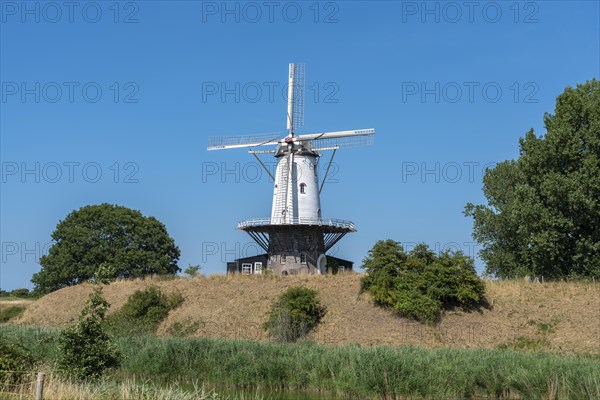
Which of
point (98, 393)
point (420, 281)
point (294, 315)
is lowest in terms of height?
point (98, 393)

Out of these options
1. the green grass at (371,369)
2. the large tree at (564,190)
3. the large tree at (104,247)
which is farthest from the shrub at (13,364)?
Result: the large tree at (104,247)

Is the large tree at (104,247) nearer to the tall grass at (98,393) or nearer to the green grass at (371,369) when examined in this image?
the green grass at (371,369)

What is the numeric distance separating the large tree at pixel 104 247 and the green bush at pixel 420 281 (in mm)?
32527

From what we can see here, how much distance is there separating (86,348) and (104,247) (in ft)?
158

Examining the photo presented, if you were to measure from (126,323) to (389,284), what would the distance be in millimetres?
15598

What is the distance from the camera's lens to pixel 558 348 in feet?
102

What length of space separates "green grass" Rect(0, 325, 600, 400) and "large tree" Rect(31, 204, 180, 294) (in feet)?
127

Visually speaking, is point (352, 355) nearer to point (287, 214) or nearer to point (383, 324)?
point (383, 324)

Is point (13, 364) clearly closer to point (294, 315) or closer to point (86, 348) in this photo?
point (86, 348)

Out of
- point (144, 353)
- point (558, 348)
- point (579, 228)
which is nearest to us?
point (144, 353)

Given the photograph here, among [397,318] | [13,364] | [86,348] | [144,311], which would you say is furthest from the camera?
[144,311]

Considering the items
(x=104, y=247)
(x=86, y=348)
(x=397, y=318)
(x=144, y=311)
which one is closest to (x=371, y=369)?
A: (x=86, y=348)

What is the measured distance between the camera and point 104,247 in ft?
213

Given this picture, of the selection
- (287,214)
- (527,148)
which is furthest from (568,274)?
(287,214)
